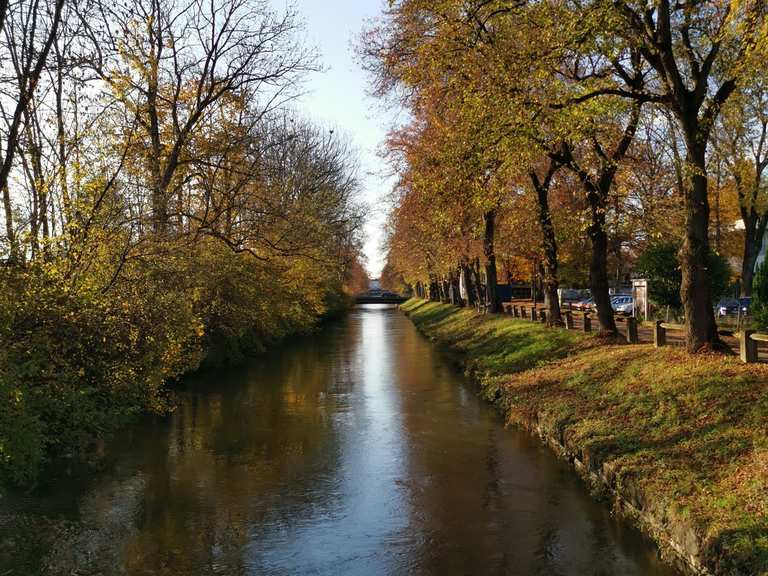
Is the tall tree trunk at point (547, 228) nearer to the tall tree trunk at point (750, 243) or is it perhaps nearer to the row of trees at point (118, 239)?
the row of trees at point (118, 239)

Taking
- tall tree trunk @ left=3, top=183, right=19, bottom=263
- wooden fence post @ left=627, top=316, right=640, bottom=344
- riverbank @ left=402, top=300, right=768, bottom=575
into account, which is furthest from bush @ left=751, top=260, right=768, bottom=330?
tall tree trunk @ left=3, top=183, right=19, bottom=263

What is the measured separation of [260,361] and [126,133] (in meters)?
17.0

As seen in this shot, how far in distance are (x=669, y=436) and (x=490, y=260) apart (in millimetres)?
23262

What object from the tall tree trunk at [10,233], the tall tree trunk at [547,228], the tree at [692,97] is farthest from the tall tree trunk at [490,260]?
the tall tree trunk at [10,233]

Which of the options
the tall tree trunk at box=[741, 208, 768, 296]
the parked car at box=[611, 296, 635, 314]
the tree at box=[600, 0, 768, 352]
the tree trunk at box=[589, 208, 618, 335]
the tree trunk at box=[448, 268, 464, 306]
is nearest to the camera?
the tree at box=[600, 0, 768, 352]

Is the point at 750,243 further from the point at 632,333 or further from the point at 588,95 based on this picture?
the point at 588,95

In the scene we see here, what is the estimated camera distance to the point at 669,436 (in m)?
10.9

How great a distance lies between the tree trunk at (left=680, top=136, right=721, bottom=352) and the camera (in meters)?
14.0

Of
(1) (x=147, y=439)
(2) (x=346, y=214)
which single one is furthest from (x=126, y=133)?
(2) (x=346, y=214)

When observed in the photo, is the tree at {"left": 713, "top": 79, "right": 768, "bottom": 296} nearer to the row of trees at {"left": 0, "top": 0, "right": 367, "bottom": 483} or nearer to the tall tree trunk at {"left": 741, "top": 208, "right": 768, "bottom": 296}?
the tall tree trunk at {"left": 741, "top": 208, "right": 768, "bottom": 296}

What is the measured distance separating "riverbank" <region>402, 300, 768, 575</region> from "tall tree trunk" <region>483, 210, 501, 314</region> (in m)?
10.6

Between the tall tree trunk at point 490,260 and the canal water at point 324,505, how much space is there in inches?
488

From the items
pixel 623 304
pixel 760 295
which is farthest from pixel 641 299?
pixel 623 304

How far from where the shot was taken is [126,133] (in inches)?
643
